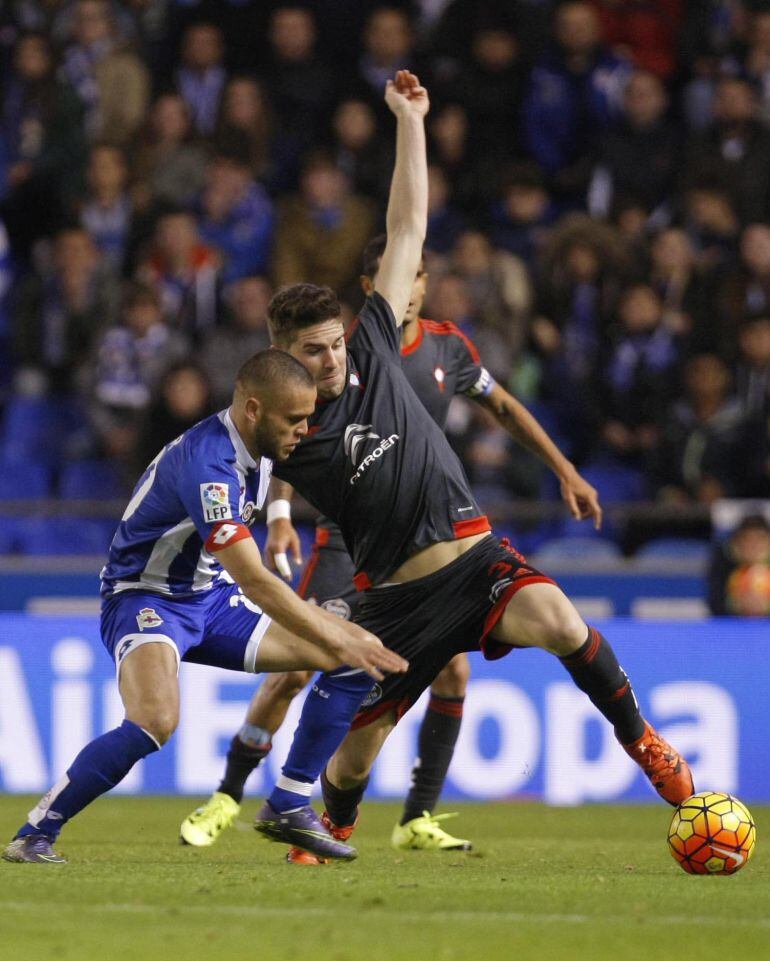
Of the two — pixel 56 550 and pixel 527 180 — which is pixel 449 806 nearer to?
pixel 56 550

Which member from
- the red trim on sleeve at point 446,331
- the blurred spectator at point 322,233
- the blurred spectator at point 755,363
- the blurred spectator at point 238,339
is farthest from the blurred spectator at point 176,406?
the red trim on sleeve at point 446,331

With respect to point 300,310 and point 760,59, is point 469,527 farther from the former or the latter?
point 760,59

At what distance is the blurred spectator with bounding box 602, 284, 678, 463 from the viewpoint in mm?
12188

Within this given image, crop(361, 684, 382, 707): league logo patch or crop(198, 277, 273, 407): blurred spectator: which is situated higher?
crop(361, 684, 382, 707): league logo patch

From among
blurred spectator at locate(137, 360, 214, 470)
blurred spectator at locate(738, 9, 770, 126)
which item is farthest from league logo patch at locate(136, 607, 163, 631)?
blurred spectator at locate(738, 9, 770, 126)

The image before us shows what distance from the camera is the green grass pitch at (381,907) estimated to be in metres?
4.46

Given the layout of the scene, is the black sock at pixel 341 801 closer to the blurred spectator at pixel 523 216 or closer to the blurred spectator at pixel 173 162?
the blurred spectator at pixel 523 216

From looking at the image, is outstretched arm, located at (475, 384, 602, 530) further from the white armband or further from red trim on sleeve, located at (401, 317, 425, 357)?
the white armband

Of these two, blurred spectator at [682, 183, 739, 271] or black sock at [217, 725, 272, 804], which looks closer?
black sock at [217, 725, 272, 804]

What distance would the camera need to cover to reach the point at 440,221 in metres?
13.8

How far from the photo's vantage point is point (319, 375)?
20.9 feet

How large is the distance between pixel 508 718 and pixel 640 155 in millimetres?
5409

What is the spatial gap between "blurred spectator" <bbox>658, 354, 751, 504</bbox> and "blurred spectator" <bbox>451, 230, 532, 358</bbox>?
4.49 feet

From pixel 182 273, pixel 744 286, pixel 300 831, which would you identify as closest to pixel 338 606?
pixel 300 831
